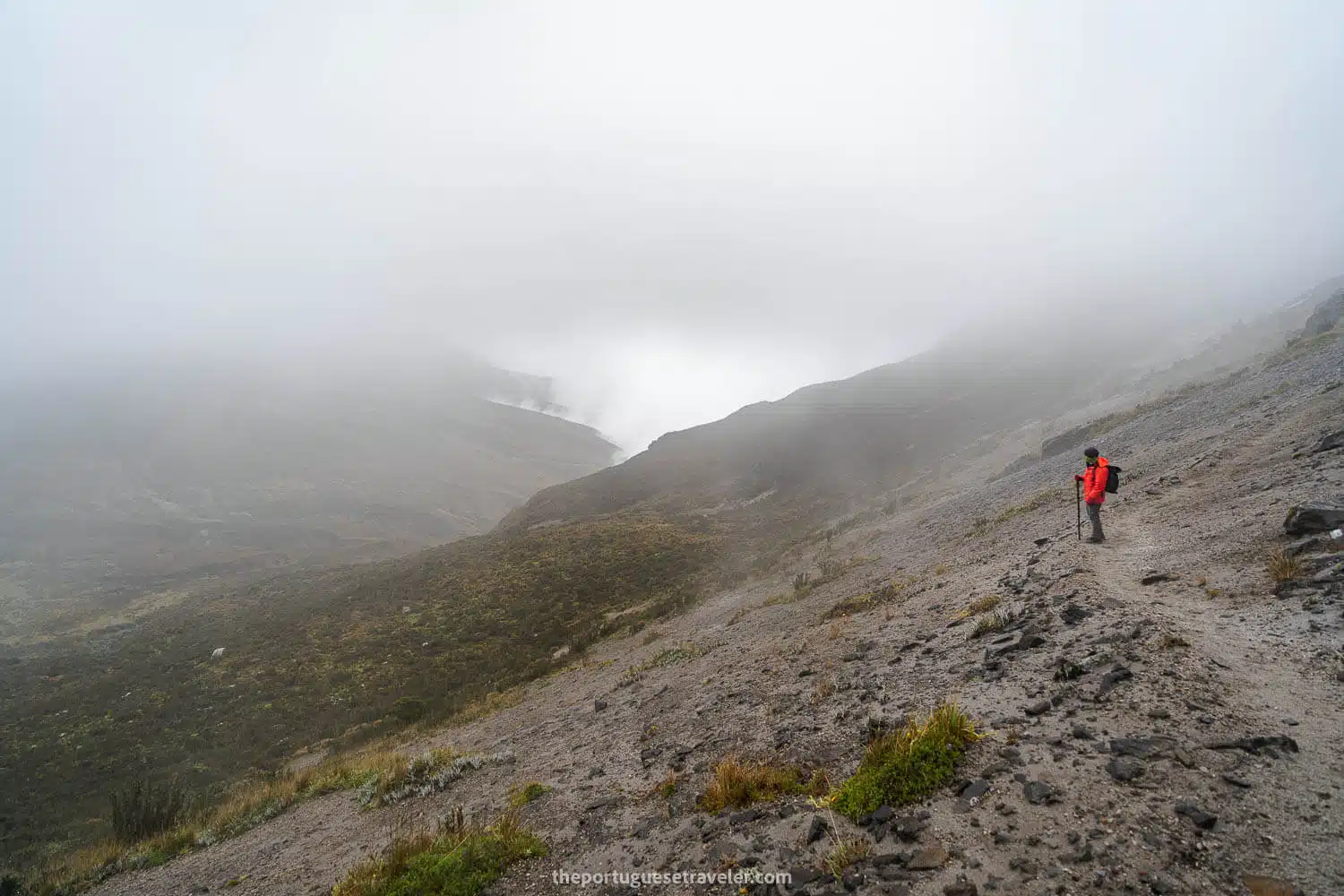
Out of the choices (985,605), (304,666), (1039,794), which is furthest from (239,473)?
(1039,794)

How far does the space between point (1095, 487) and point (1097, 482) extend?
0.11 m

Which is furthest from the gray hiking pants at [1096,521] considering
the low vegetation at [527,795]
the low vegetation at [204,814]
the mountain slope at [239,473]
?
the mountain slope at [239,473]

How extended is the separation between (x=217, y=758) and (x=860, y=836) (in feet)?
75.1

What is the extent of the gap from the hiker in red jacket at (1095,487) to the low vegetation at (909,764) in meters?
7.63

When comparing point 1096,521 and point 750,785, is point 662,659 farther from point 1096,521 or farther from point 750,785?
point 1096,521

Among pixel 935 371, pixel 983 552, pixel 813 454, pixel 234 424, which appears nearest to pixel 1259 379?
pixel 983 552

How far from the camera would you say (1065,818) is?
13.6 ft

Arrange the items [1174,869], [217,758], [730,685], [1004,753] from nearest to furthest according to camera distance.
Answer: [1174,869]
[1004,753]
[730,685]
[217,758]

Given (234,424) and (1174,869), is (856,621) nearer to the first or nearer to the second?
(1174,869)

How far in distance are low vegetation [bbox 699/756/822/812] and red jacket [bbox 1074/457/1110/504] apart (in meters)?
8.57

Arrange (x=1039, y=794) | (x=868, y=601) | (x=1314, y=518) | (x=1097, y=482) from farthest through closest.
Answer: (x=868, y=601)
(x=1097, y=482)
(x=1314, y=518)
(x=1039, y=794)

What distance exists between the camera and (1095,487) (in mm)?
10930

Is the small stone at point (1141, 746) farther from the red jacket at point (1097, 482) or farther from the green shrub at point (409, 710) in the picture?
the green shrub at point (409, 710)

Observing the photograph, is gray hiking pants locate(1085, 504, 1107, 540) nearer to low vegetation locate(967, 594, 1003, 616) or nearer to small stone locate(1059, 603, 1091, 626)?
low vegetation locate(967, 594, 1003, 616)
